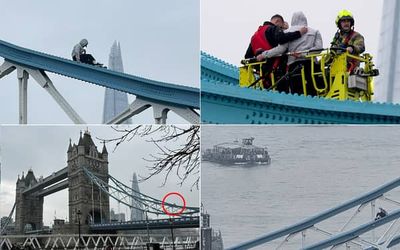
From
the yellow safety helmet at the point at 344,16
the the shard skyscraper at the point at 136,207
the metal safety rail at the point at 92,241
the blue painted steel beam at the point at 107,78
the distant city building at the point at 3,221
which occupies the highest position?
the yellow safety helmet at the point at 344,16

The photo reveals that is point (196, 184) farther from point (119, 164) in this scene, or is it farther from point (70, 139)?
point (70, 139)

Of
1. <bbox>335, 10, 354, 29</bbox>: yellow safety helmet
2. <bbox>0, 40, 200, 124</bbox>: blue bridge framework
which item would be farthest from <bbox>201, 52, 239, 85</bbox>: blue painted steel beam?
<bbox>335, 10, 354, 29</bbox>: yellow safety helmet

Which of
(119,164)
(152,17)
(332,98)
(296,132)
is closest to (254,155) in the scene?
(296,132)

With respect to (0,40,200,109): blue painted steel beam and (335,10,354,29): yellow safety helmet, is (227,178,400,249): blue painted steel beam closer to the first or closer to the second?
(0,40,200,109): blue painted steel beam

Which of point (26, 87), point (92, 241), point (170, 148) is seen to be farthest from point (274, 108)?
point (26, 87)

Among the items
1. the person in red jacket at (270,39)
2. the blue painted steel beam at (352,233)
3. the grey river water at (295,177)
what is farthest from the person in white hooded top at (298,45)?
the blue painted steel beam at (352,233)

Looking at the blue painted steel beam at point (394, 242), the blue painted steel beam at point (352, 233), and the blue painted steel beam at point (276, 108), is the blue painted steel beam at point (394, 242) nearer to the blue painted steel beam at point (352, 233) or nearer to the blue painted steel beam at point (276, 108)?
the blue painted steel beam at point (352, 233)

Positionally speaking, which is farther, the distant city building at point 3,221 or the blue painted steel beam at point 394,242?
the distant city building at point 3,221
